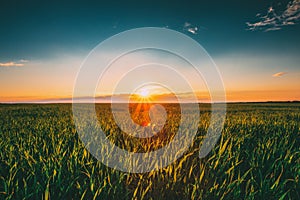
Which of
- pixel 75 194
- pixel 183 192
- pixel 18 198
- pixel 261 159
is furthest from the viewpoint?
pixel 261 159

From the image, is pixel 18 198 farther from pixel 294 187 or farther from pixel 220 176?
pixel 294 187

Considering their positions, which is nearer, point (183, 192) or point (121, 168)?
point (183, 192)

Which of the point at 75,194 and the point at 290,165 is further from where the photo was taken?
the point at 290,165

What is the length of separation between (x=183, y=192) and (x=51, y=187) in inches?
50.5

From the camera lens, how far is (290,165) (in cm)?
285

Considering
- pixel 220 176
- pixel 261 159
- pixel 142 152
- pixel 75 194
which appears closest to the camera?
pixel 75 194

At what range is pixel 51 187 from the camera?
217cm

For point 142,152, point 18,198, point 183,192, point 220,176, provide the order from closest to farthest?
point 18,198 → point 183,192 → point 220,176 → point 142,152

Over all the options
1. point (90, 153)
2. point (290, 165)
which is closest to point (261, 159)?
point (290, 165)

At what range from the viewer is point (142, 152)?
11.5 feet

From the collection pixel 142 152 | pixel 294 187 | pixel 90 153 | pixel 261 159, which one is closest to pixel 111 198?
pixel 90 153

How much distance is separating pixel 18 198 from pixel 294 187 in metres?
2.61

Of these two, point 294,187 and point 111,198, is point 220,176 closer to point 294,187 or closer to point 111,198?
point 294,187

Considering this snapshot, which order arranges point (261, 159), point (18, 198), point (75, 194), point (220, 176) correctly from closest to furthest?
point (18, 198) < point (75, 194) < point (220, 176) < point (261, 159)
